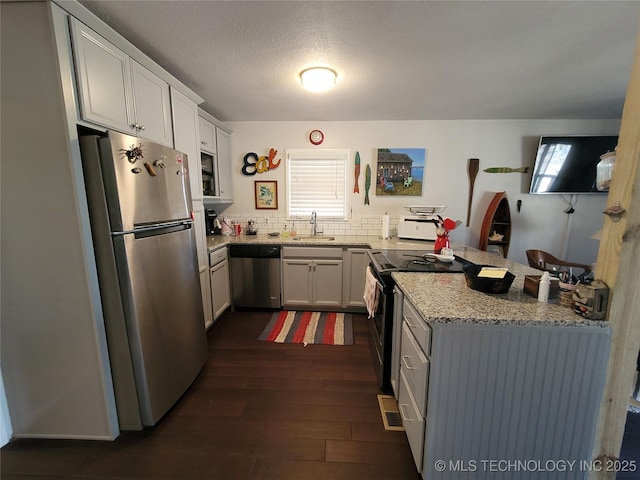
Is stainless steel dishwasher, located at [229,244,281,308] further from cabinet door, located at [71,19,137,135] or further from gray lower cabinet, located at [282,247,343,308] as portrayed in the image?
cabinet door, located at [71,19,137,135]

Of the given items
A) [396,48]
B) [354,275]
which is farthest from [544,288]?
[354,275]

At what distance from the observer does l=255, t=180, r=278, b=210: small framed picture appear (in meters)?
3.28

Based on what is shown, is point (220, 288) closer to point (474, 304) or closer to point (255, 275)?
Answer: point (255, 275)

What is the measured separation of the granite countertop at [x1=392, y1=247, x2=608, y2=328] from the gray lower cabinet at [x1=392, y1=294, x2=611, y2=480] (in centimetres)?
3


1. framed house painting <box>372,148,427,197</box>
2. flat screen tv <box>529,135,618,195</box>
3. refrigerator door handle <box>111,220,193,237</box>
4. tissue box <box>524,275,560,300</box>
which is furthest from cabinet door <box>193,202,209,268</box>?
flat screen tv <box>529,135,618,195</box>

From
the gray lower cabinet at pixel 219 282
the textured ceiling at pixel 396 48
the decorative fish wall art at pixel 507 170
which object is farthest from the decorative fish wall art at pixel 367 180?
the gray lower cabinet at pixel 219 282

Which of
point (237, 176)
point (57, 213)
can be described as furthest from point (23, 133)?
point (237, 176)

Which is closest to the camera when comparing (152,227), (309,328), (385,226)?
(152,227)

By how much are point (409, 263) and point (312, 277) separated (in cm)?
134

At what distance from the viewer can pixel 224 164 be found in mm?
3055

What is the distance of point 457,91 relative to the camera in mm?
2219

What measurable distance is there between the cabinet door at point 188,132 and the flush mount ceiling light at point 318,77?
1023 mm

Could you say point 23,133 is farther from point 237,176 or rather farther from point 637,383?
point 637,383

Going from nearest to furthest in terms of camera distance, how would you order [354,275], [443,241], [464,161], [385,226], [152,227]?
1. [152,227]
2. [443,241]
3. [354,275]
4. [385,226]
5. [464,161]
